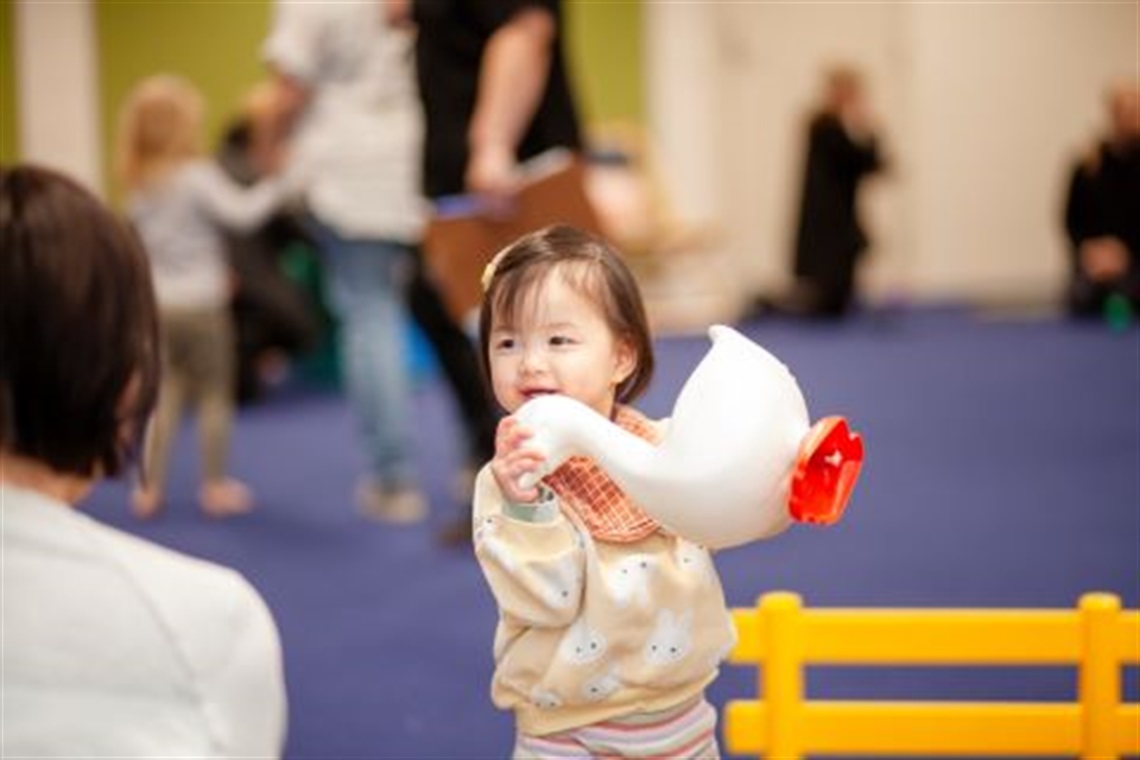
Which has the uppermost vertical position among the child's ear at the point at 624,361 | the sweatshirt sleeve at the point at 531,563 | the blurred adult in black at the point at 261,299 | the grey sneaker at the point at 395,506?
the child's ear at the point at 624,361

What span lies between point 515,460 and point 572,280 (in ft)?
0.46

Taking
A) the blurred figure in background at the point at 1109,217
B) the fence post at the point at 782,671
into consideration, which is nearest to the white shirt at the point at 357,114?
the fence post at the point at 782,671

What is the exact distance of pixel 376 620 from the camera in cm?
212

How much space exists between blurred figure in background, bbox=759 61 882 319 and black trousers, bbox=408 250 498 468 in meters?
4.02

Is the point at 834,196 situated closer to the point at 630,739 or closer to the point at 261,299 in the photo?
the point at 261,299

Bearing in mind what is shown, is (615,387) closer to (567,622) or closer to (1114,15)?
(567,622)

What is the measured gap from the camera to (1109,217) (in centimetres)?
534

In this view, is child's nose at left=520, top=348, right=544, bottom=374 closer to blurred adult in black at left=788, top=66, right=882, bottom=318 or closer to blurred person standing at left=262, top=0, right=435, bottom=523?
blurred person standing at left=262, top=0, right=435, bottom=523

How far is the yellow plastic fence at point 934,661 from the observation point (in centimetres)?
136

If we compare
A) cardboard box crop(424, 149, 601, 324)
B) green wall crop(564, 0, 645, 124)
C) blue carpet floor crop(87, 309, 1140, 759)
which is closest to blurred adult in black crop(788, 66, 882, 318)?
green wall crop(564, 0, 645, 124)

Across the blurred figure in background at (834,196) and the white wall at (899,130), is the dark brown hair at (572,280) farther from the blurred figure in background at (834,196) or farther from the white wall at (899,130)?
the white wall at (899,130)

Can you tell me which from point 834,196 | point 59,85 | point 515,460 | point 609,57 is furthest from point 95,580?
point 609,57

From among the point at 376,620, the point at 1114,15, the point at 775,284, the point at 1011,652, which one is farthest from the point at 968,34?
the point at 1011,652

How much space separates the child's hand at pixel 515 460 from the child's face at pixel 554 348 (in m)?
0.06
